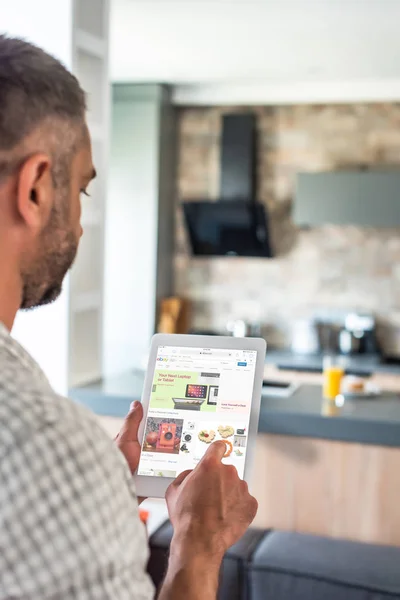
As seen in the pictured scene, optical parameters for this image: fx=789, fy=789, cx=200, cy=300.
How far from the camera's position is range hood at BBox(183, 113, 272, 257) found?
4906 mm

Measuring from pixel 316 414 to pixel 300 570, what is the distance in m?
0.49

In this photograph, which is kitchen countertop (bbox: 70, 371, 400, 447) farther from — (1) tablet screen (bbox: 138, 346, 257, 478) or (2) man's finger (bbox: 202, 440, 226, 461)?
Result: (2) man's finger (bbox: 202, 440, 226, 461)

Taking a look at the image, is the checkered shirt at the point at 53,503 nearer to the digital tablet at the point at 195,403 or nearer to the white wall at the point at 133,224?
the digital tablet at the point at 195,403

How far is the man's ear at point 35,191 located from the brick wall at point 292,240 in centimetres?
437

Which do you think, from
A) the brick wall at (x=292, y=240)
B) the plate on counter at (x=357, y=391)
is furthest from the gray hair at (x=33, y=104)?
the brick wall at (x=292, y=240)

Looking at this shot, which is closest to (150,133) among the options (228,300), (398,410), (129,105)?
(129,105)

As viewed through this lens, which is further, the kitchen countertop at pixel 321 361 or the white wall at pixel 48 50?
the kitchen countertop at pixel 321 361

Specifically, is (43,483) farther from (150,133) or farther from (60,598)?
(150,133)

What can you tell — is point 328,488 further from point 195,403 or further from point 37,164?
point 37,164

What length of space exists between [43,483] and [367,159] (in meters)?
4.54

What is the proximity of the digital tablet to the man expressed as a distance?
239 mm

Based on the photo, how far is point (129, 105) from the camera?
16.3 feet

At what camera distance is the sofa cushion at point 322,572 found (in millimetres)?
2078

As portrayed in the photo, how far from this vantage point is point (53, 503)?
0.58m
